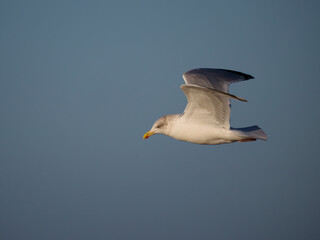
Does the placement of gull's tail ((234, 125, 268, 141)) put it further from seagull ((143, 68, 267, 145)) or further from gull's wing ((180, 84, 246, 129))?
gull's wing ((180, 84, 246, 129))

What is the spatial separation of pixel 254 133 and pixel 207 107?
107 cm

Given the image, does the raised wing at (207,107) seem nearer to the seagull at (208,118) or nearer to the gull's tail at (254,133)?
the seagull at (208,118)

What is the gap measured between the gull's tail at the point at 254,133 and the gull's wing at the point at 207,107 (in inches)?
16.4

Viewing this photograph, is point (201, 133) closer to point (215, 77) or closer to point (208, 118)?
point (208, 118)

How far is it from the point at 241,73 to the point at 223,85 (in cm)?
42

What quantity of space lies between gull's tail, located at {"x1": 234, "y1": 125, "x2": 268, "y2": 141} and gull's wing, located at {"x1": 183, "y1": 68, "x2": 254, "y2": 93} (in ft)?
2.84

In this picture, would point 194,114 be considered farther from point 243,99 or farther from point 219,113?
point 243,99

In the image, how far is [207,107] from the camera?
22.4 feet

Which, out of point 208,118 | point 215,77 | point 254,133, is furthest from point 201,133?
point 215,77

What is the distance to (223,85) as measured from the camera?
282 inches

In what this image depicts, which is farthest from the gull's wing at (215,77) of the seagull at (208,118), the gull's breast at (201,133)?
the gull's breast at (201,133)

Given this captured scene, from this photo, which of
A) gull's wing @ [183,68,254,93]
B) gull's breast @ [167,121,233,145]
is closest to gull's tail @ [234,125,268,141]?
gull's breast @ [167,121,233,145]

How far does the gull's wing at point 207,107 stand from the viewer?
651 centimetres

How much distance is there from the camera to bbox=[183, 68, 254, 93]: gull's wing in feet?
23.3
